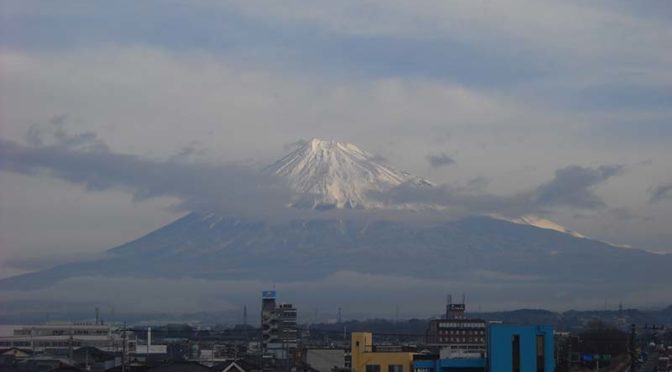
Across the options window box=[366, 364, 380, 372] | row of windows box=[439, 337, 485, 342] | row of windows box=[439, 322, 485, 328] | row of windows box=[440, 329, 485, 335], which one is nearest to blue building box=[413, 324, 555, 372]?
window box=[366, 364, 380, 372]

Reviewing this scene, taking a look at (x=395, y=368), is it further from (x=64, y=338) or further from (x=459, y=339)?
(x=459, y=339)

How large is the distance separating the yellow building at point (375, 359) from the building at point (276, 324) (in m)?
43.8

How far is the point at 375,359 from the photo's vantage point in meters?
41.2

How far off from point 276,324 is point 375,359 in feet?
→ 181

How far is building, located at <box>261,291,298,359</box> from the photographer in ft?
299

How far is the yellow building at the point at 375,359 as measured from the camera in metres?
40.4

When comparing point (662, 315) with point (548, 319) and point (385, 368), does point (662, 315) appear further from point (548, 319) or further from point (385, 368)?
point (385, 368)

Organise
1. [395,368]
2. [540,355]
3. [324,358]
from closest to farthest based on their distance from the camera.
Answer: [540,355] → [395,368] → [324,358]

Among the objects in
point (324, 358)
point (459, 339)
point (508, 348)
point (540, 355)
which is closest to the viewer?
point (508, 348)

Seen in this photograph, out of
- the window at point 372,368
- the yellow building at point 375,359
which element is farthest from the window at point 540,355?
the window at point 372,368

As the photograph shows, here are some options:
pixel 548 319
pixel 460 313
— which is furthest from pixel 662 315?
pixel 460 313

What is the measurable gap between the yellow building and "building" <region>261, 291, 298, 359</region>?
43.8m

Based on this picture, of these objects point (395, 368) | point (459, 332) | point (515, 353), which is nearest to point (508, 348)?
point (515, 353)

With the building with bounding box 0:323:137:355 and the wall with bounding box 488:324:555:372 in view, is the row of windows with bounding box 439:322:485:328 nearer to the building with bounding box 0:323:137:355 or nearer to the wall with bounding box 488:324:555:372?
the building with bounding box 0:323:137:355
